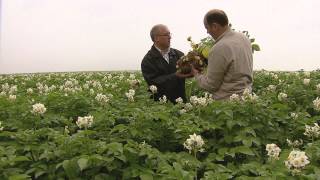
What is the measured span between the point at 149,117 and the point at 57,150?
42.2 inches

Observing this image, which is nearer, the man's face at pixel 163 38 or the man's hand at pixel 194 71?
the man's hand at pixel 194 71

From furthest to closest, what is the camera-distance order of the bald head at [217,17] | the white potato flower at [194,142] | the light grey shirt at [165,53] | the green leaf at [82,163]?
the light grey shirt at [165,53] < the bald head at [217,17] < the white potato flower at [194,142] < the green leaf at [82,163]

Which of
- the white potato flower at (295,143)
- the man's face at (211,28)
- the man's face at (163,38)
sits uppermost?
the man's face at (211,28)

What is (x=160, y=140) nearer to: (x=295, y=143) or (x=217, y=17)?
(x=295, y=143)

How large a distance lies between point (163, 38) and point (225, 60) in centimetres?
141

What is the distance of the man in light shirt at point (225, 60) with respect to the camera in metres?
6.03

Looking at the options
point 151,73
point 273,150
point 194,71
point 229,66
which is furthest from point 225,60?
point 273,150

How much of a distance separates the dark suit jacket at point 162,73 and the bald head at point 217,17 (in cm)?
132

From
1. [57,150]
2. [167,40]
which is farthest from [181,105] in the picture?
[57,150]

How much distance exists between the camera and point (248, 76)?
6246 mm

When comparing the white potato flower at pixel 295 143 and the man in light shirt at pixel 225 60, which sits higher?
the man in light shirt at pixel 225 60

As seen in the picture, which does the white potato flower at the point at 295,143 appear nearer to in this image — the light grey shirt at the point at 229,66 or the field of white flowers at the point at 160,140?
the field of white flowers at the point at 160,140

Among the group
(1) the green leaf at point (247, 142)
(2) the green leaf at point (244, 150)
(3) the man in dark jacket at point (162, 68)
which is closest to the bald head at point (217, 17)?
(3) the man in dark jacket at point (162, 68)

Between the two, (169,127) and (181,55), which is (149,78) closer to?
(181,55)
